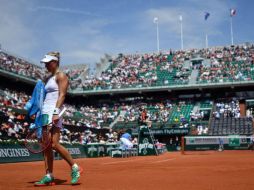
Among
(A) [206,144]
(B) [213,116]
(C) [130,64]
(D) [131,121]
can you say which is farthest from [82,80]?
(A) [206,144]

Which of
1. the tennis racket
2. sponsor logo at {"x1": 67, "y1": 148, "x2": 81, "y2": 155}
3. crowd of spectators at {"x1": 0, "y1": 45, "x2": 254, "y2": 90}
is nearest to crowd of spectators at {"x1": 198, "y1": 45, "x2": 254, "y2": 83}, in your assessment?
crowd of spectators at {"x1": 0, "y1": 45, "x2": 254, "y2": 90}

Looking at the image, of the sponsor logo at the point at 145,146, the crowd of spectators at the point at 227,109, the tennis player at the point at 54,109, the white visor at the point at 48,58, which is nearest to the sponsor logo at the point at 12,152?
the sponsor logo at the point at 145,146

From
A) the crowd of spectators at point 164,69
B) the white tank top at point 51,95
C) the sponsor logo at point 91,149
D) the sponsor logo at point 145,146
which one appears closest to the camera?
the white tank top at point 51,95

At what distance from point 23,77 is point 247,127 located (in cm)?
2271

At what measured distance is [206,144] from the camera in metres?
35.5

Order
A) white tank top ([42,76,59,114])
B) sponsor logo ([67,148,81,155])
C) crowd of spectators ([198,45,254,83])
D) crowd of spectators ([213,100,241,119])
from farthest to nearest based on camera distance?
crowd of spectators ([198,45,254,83]) < crowd of spectators ([213,100,241,119]) < sponsor logo ([67,148,81,155]) < white tank top ([42,76,59,114])

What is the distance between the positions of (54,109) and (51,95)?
17.0 inches

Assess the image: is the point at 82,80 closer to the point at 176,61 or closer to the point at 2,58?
the point at 176,61

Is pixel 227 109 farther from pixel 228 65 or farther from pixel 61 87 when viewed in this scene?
pixel 61 87

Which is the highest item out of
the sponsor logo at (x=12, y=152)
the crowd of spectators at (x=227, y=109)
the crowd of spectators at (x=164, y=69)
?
the crowd of spectators at (x=164, y=69)

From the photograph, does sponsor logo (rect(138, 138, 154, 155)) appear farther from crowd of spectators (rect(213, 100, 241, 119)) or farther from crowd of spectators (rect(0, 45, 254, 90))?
crowd of spectators (rect(0, 45, 254, 90))

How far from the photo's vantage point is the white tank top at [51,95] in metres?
6.68

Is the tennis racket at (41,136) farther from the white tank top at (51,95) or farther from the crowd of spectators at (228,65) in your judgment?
the crowd of spectators at (228,65)

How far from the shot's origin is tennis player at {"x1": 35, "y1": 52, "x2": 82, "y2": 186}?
6.51 meters
